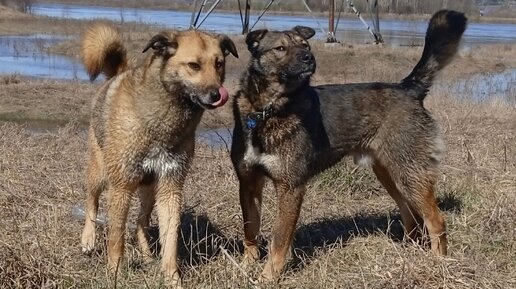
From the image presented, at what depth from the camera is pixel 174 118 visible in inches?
197

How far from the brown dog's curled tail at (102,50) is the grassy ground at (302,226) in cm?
121

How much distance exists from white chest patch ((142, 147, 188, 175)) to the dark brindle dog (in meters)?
0.62

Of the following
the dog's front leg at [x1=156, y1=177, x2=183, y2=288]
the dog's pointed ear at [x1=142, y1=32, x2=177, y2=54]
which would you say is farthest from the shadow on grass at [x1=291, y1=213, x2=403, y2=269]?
the dog's pointed ear at [x1=142, y1=32, x2=177, y2=54]

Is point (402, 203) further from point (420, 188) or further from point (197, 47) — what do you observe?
point (197, 47)

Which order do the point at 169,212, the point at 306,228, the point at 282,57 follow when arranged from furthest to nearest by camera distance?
the point at 306,228 < the point at 282,57 < the point at 169,212

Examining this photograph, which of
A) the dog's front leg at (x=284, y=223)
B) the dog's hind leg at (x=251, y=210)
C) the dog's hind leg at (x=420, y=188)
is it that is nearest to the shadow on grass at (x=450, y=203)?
the dog's hind leg at (x=420, y=188)

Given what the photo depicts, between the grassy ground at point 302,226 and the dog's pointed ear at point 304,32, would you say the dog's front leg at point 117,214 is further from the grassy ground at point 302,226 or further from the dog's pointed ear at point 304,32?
the dog's pointed ear at point 304,32

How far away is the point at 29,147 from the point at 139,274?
4196mm

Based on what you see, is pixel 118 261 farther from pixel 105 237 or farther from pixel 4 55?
pixel 4 55

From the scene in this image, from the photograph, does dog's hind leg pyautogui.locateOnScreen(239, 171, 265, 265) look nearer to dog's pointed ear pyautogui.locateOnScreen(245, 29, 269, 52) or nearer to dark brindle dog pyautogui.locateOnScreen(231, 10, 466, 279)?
dark brindle dog pyautogui.locateOnScreen(231, 10, 466, 279)

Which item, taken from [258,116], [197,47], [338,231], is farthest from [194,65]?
[338,231]

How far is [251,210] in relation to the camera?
567cm

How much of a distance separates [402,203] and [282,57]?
1.73m

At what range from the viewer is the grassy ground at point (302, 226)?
4.46m
